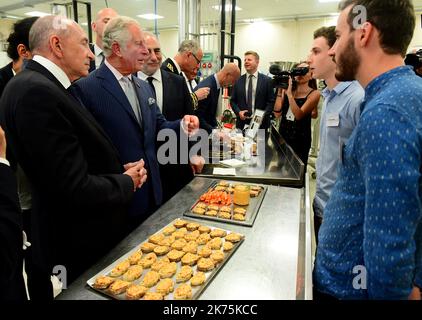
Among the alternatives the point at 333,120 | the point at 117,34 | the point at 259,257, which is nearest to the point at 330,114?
the point at 333,120

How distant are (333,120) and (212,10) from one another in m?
7.23

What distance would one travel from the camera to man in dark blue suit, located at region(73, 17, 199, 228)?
1.47 m

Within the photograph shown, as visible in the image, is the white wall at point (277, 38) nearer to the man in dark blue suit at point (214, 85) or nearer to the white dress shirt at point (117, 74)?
the man in dark blue suit at point (214, 85)

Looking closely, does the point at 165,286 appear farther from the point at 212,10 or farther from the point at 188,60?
the point at 212,10

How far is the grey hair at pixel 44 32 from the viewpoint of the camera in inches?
44.1

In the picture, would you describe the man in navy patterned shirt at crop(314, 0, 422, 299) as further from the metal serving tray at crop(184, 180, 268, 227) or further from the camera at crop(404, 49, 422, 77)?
the camera at crop(404, 49, 422, 77)

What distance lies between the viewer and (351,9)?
2.90 ft

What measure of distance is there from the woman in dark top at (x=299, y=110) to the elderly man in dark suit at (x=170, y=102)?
4.13 ft

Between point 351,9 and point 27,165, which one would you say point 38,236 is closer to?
point 27,165

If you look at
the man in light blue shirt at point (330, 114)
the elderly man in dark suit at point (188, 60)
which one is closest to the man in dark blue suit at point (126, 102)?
the man in light blue shirt at point (330, 114)

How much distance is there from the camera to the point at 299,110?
306 centimetres

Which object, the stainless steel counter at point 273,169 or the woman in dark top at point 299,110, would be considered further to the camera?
the woman in dark top at point 299,110

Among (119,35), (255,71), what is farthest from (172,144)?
(255,71)
